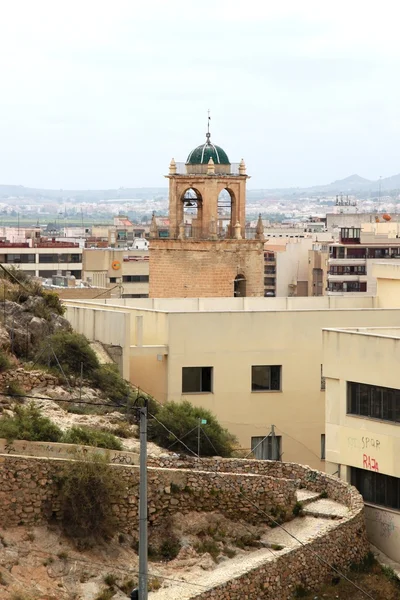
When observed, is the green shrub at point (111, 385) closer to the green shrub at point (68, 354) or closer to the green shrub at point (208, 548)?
the green shrub at point (68, 354)

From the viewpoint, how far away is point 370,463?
26.5 m

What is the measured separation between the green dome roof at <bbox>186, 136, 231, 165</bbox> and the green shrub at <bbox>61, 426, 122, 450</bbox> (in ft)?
76.2

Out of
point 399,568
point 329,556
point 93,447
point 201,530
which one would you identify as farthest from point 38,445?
point 399,568

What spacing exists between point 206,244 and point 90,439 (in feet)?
75.2

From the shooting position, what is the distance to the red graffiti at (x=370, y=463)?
26.3 m

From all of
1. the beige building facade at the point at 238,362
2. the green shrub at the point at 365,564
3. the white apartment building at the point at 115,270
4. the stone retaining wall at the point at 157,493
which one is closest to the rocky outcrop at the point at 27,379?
the beige building facade at the point at 238,362

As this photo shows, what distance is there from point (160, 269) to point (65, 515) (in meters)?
25.2

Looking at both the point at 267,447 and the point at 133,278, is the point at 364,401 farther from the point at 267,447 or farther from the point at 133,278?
the point at 133,278

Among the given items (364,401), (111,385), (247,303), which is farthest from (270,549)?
(247,303)

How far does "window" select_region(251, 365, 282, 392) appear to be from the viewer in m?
33.2

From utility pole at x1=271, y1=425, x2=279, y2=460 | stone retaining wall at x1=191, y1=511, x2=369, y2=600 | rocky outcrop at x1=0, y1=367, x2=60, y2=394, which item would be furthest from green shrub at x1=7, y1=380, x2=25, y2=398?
utility pole at x1=271, y1=425, x2=279, y2=460

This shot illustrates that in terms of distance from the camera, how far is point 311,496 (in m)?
25.3

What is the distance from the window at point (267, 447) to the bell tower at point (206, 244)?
14211 mm

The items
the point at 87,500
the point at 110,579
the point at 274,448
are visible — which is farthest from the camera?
the point at 274,448
